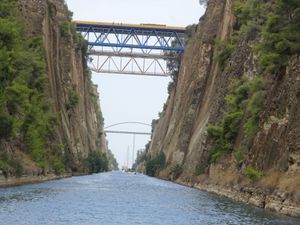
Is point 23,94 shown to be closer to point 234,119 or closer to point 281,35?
point 234,119

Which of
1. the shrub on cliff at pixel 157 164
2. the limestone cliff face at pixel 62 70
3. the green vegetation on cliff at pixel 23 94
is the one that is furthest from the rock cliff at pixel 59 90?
the shrub on cliff at pixel 157 164

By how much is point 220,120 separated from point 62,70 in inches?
1377

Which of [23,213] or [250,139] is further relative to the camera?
[250,139]

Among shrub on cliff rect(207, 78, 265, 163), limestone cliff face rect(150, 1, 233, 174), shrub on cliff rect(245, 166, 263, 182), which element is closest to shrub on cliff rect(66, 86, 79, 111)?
limestone cliff face rect(150, 1, 233, 174)

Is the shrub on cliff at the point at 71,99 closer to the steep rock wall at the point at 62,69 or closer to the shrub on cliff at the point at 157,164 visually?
the steep rock wall at the point at 62,69

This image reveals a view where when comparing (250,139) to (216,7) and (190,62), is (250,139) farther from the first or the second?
(190,62)

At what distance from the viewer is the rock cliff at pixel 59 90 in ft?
173

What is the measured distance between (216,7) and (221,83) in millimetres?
20021

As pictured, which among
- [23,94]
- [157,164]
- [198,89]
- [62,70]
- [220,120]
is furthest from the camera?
[157,164]

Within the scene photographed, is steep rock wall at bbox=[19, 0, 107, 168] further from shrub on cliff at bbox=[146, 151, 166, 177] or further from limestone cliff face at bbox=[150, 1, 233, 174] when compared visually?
limestone cliff face at bbox=[150, 1, 233, 174]

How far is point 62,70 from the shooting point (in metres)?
81.5

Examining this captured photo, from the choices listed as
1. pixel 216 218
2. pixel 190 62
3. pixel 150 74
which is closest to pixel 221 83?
pixel 190 62

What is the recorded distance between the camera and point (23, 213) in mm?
22625

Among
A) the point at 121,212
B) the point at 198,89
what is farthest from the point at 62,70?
the point at 121,212
